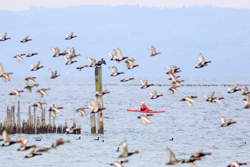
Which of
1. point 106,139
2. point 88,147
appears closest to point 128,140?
point 106,139

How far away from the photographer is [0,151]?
41469 millimetres

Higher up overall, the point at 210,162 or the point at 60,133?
the point at 60,133

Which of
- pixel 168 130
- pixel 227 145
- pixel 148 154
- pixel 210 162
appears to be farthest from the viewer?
pixel 168 130

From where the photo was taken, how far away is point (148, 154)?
42.2 metres

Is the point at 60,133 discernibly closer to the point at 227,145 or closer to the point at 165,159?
the point at 165,159

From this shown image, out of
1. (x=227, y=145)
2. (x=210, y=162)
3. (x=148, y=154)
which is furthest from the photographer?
(x=227, y=145)

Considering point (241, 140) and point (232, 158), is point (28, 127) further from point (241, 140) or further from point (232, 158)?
point (241, 140)

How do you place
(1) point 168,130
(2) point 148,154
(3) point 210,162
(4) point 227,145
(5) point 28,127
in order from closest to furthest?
(3) point 210,162 → (2) point 148,154 → (5) point 28,127 → (4) point 227,145 → (1) point 168,130

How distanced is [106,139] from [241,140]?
1396cm

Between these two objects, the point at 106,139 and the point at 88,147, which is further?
the point at 106,139

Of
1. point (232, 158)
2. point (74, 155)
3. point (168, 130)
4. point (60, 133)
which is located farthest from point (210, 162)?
point (168, 130)

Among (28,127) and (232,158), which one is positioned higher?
(28,127)

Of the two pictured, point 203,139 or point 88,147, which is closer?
point 88,147

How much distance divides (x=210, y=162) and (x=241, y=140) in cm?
1578
